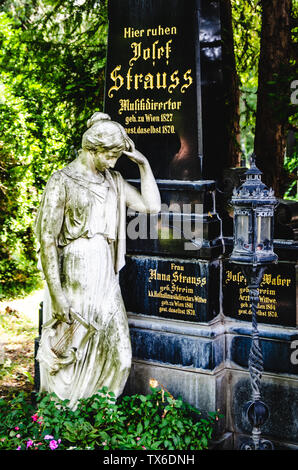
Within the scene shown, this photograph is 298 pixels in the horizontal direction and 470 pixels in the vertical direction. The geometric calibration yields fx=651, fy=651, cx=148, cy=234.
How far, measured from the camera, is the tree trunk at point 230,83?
25.1 ft

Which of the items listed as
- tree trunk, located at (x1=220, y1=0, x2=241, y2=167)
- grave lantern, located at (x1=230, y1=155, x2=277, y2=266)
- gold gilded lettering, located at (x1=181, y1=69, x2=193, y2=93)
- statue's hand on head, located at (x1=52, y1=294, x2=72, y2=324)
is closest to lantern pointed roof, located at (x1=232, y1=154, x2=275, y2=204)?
grave lantern, located at (x1=230, y1=155, x2=277, y2=266)

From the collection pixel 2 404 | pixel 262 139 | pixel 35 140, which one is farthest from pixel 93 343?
pixel 35 140

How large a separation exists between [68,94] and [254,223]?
4604 mm

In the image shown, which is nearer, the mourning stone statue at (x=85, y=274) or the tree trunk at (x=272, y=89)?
the mourning stone statue at (x=85, y=274)

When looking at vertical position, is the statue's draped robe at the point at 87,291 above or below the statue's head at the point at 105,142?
below

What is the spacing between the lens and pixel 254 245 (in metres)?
4.48

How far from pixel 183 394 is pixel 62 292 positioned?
1.33 metres

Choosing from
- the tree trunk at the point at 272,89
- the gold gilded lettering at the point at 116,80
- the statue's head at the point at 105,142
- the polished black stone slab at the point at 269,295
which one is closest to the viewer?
the statue's head at the point at 105,142

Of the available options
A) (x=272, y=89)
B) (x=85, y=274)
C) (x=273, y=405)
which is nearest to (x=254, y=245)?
(x=85, y=274)

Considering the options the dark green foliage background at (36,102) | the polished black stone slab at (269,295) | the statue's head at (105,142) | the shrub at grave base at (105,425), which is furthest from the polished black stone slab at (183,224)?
the dark green foliage background at (36,102)

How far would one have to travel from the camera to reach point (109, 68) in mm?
5699

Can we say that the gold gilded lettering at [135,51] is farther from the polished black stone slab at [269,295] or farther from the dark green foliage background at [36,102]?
the dark green foliage background at [36,102]

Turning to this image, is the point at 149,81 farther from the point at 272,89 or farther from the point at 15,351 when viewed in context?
the point at 15,351
